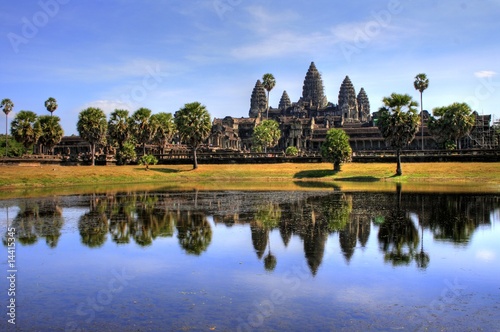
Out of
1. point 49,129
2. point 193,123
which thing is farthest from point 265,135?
point 49,129

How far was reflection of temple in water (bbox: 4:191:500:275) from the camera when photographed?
21891 millimetres

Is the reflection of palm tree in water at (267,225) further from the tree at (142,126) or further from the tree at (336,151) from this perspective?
the tree at (142,126)

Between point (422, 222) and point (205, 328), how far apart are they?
20.0 m

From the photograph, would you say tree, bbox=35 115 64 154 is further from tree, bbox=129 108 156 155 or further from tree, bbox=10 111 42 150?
tree, bbox=129 108 156 155

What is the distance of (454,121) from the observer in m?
96.1

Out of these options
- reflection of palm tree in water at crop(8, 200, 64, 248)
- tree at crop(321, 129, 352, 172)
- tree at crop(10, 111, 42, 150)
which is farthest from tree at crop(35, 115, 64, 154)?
reflection of palm tree in water at crop(8, 200, 64, 248)

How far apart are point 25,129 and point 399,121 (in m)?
68.5

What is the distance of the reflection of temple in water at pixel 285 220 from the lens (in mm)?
21891

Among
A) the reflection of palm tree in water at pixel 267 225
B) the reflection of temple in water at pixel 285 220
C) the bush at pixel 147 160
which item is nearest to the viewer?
the reflection of palm tree in water at pixel 267 225

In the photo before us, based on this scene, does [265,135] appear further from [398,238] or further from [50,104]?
[398,238]

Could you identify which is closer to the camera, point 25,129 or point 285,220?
point 285,220

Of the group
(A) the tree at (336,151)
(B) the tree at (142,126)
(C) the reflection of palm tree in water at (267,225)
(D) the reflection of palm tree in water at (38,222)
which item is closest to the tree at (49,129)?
(B) the tree at (142,126)

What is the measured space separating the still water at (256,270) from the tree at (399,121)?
134ft

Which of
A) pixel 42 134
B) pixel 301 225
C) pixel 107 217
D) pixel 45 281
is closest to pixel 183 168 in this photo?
pixel 42 134
